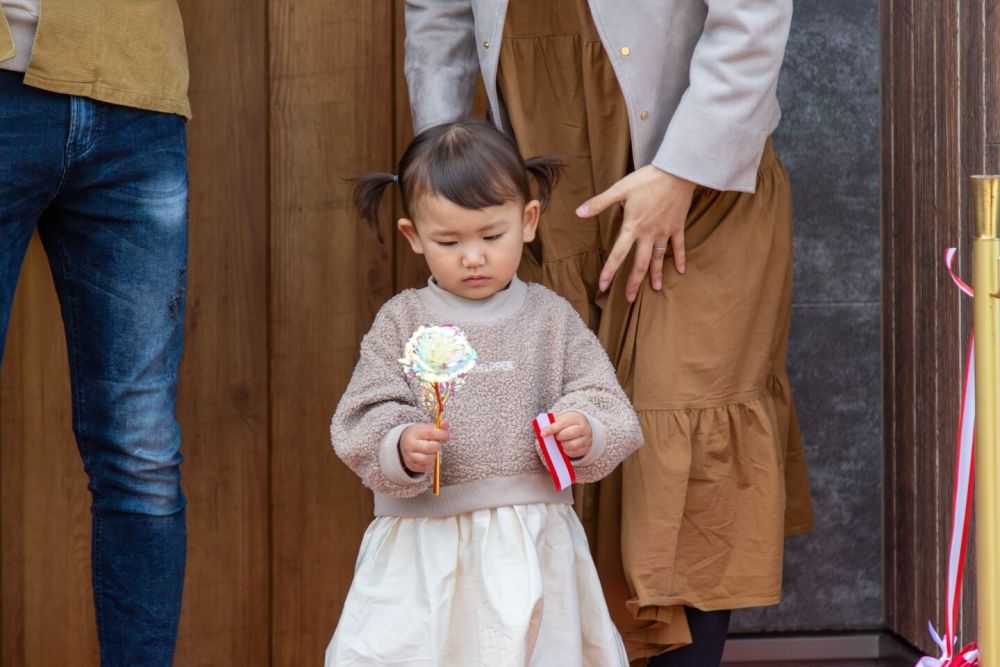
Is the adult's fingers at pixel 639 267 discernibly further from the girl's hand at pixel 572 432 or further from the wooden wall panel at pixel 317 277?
the wooden wall panel at pixel 317 277

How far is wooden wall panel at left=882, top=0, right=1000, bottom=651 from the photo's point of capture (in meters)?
2.24

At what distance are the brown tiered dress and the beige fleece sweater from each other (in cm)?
13

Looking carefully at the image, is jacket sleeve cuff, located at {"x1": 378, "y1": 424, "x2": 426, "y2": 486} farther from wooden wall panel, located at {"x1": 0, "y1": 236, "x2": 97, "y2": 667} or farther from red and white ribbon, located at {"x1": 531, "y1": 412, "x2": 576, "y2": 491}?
wooden wall panel, located at {"x1": 0, "y1": 236, "x2": 97, "y2": 667}

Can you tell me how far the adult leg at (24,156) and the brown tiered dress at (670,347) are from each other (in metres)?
0.71

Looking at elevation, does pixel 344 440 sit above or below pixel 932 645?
above

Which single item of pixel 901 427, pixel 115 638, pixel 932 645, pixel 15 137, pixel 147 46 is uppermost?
pixel 147 46

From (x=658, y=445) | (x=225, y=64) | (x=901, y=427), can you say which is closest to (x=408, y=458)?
(x=658, y=445)

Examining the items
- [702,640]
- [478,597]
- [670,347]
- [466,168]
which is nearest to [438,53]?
[466,168]

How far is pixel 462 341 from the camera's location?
1.79m

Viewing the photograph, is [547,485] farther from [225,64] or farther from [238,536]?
[225,64]

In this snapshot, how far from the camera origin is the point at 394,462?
1809 millimetres

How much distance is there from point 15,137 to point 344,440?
628 millimetres

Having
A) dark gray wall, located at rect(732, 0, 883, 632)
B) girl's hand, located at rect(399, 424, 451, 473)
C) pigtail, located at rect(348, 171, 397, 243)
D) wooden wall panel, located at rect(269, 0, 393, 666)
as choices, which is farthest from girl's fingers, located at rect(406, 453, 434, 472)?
dark gray wall, located at rect(732, 0, 883, 632)

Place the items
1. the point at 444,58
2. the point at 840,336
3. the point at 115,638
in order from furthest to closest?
the point at 840,336 < the point at 444,58 < the point at 115,638
